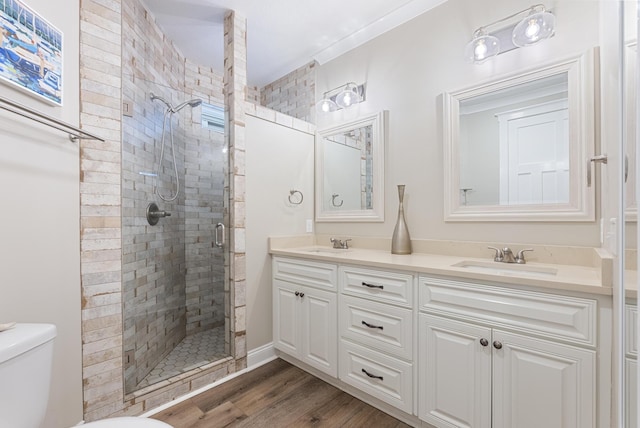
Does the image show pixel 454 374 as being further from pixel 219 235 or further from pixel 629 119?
pixel 219 235

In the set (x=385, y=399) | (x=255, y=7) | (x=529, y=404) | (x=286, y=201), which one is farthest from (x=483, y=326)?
(x=255, y=7)

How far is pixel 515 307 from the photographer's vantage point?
122 centimetres

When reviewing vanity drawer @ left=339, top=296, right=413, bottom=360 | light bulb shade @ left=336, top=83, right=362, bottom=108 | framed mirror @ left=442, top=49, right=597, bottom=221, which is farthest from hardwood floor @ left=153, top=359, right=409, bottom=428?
light bulb shade @ left=336, top=83, right=362, bottom=108

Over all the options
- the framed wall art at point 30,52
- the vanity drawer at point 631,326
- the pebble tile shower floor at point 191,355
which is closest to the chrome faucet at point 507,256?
the vanity drawer at point 631,326

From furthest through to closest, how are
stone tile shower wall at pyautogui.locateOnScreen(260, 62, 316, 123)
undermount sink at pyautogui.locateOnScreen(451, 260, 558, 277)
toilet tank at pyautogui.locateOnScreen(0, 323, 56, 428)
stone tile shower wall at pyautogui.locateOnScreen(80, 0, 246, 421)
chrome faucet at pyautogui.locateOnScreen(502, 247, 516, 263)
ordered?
stone tile shower wall at pyautogui.locateOnScreen(260, 62, 316, 123)
chrome faucet at pyautogui.locateOnScreen(502, 247, 516, 263)
stone tile shower wall at pyautogui.locateOnScreen(80, 0, 246, 421)
undermount sink at pyautogui.locateOnScreen(451, 260, 558, 277)
toilet tank at pyautogui.locateOnScreen(0, 323, 56, 428)

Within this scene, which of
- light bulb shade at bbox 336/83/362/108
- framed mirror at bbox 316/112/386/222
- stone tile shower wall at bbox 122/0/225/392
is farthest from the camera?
light bulb shade at bbox 336/83/362/108

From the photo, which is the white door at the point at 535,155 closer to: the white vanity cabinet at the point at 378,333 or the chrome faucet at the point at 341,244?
the white vanity cabinet at the point at 378,333

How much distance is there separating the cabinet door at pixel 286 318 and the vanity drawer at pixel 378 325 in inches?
17.2

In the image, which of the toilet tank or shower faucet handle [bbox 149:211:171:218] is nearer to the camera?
the toilet tank

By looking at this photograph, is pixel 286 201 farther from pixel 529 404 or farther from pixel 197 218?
pixel 529 404

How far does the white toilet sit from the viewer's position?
0.91 m

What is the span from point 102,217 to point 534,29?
2558mm

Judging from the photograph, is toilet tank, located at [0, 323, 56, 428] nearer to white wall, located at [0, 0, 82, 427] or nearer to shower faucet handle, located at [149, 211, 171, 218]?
white wall, located at [0, 0, 82, 427]

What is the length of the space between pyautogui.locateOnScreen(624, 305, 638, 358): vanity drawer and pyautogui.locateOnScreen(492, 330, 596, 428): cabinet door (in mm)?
325
